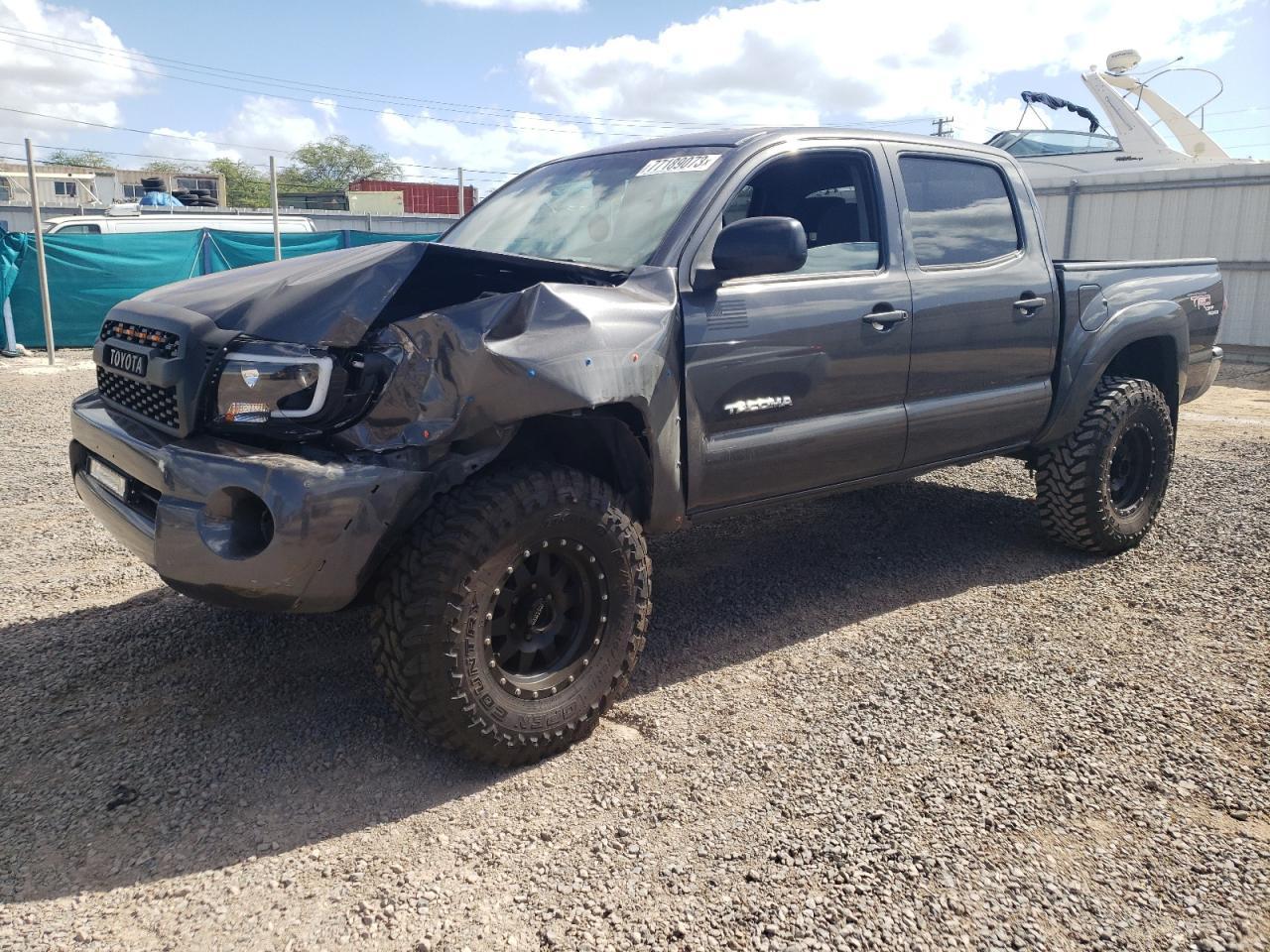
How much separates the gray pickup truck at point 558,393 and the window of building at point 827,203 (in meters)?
0.01

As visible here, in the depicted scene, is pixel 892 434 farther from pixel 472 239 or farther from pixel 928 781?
pixel 472 239

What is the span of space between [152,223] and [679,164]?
53.7ft

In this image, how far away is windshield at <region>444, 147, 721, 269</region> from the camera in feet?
11.4

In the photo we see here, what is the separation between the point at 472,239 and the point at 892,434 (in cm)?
190

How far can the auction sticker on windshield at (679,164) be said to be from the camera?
3.58 metres

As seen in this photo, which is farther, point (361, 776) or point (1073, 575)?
point (1073, 575)

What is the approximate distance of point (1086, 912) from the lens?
7.56 feet

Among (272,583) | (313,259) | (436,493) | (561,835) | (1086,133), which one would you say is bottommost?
(561,835)

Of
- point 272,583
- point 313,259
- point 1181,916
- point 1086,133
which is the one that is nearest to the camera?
point 1181,916

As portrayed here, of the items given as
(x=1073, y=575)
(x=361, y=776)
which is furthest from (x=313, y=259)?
(x=1073, y=575)

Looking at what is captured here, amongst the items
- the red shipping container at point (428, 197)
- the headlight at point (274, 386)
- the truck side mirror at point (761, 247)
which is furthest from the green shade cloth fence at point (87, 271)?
the red shipping container at point (428, 197)

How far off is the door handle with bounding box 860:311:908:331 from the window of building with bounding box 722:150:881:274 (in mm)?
204

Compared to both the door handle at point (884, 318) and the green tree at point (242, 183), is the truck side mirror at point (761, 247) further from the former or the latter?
the green tree at point (242, 183)

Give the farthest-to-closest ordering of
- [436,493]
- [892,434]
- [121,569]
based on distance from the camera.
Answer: [121,569], [892,434], [436,493]
